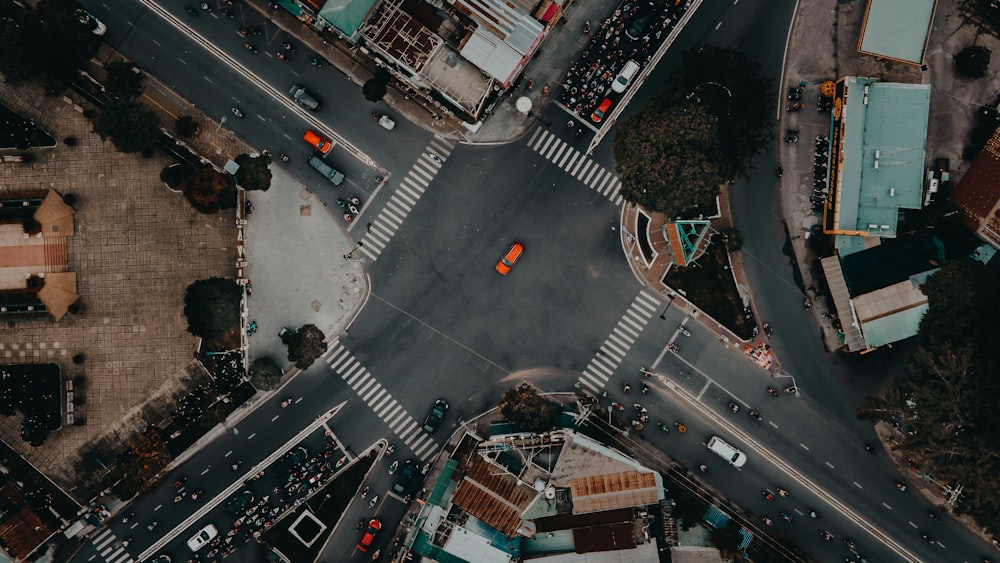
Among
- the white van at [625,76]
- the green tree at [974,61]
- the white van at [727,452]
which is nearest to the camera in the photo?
the green tree at [974,61]

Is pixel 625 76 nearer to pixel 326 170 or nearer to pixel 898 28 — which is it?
pixel 898 28

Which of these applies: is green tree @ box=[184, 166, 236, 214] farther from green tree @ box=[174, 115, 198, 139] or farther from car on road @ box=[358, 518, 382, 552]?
car on road @ box=[358, 518, 382, 552]

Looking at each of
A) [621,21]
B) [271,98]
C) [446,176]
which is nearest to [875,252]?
[621,21]

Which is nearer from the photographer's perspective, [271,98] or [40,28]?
[40,28]

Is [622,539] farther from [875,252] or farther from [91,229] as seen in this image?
[91,229]

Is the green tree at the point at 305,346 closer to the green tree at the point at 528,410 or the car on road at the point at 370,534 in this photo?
the car on road at the point at 370,534

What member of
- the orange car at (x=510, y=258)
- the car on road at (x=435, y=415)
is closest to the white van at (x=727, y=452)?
the orange car at (x=510, y=258)

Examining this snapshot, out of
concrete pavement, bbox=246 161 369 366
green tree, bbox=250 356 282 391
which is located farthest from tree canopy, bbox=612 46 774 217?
green tree, bbox=250 356 282 391
